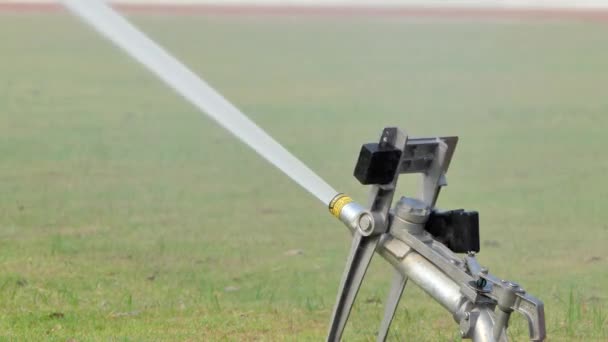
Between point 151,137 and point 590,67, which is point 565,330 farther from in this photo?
point 590,67

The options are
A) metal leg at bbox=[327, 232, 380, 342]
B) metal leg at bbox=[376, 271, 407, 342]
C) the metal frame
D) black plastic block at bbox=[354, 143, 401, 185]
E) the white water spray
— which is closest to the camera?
the metal frame

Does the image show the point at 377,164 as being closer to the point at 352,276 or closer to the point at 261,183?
Result: the point at 352,276

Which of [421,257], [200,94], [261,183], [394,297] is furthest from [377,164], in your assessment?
[261,183]

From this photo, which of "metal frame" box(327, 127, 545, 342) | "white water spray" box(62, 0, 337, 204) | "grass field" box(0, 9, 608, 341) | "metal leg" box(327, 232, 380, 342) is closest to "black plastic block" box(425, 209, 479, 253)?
"metal frame" box(327, 127, 545, 342)

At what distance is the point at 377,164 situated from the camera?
415cm

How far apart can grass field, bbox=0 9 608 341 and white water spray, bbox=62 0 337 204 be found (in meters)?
1.55

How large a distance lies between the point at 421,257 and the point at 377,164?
0.39m

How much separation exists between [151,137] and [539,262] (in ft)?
22.0

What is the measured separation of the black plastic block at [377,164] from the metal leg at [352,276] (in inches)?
10.0

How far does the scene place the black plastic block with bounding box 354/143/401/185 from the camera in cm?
414

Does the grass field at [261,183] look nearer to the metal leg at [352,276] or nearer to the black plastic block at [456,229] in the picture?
the metal leg at [352,276]

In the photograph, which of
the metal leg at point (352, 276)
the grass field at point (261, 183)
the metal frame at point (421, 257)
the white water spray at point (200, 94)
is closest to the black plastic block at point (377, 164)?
the metal frame at point (421, 257)

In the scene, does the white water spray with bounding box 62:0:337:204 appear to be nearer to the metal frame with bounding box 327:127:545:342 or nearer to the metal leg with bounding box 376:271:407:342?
the metal frame with bounding box 327:127:545:342

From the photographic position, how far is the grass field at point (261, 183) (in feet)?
22.0
